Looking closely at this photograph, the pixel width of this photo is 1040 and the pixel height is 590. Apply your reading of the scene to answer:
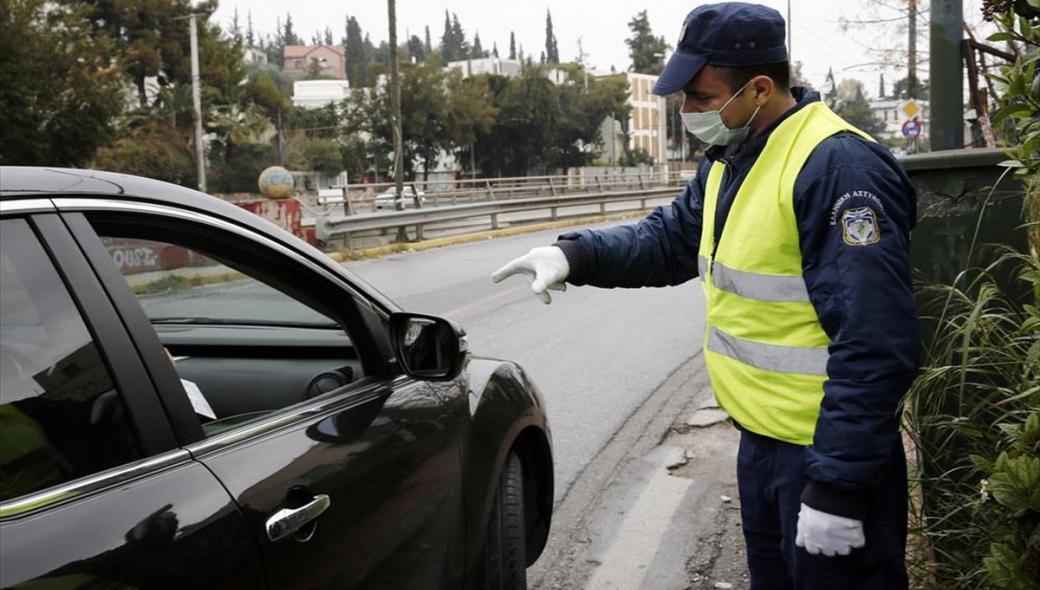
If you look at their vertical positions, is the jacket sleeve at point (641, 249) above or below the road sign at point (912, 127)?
below

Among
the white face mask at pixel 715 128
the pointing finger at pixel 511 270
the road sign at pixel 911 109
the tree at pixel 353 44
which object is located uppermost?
the tree at pixel 353 44

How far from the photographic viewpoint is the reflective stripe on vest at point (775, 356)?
239 centimetres

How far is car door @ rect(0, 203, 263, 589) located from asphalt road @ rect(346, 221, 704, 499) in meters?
3.53

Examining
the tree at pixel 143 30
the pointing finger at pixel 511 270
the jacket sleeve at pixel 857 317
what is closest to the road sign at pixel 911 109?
the pointing finger at pixel 511 270

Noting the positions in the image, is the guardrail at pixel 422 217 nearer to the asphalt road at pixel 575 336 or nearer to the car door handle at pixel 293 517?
the asphalt road at pixel 575 336

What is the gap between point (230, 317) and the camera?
10.4 ft

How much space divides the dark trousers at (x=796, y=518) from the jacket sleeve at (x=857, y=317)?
119 mm

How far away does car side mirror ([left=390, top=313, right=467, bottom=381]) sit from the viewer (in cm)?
279

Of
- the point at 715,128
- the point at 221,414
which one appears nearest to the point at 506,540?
the point at 221,414

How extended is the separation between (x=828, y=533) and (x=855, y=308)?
485 mm

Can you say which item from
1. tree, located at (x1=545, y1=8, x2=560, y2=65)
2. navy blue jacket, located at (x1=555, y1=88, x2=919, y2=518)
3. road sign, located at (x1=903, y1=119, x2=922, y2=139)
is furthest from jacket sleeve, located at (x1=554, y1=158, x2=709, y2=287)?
tree, located at (x1=545, y1=8, x2=560, y2=65)

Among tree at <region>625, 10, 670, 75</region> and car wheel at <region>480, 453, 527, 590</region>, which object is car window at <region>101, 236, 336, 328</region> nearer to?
car wheel at <region>480, 453, 527, 590</region>

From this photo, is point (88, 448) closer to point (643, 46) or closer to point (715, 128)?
point (715, 128)

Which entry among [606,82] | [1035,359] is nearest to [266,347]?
[1035,359]
